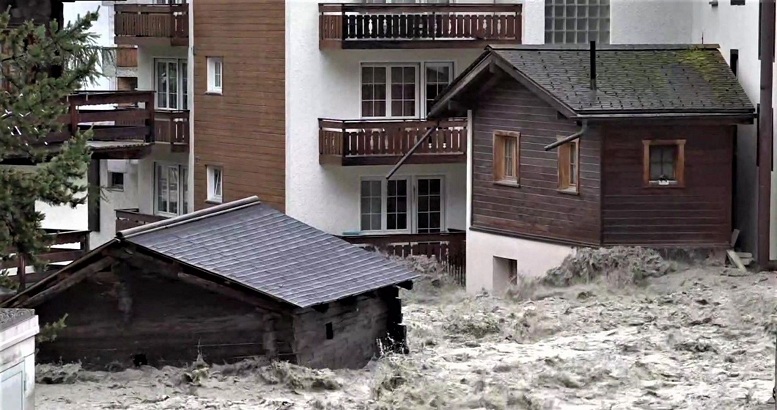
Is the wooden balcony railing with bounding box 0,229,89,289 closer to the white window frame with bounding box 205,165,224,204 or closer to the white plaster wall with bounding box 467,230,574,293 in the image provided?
the white plaster wall with bounding box 467,230,574,293

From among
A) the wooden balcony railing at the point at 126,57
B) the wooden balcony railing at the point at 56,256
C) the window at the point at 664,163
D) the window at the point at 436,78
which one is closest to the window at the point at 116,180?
the wooden balcony railing at the point at 126,57

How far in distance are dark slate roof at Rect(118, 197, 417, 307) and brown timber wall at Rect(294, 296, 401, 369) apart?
1.07ft

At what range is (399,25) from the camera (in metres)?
36.9

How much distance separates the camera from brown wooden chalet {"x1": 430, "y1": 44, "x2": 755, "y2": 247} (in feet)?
103

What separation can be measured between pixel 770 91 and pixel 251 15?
1185cm

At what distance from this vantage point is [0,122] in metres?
22.2

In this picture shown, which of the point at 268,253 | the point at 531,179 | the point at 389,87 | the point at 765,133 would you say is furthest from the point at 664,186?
the point at 268,253

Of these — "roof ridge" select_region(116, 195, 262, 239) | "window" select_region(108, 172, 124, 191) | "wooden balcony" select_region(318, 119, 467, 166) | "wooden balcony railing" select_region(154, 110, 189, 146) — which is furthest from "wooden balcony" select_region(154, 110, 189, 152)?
"roof ridge" select_region(116, 195, 262, 239)

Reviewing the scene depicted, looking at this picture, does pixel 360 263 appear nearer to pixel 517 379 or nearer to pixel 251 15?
pixel 517 379

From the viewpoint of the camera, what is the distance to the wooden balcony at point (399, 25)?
36719 millimetres

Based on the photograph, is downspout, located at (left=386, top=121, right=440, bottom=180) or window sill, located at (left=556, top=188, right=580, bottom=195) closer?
window sill, located at (left=556, top=188, right=580, bottom=195)

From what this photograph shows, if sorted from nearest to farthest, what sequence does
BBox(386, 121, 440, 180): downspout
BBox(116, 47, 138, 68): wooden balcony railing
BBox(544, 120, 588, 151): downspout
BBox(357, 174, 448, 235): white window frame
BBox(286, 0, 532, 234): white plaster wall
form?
BBox(544, 120, 588, 151): downspout
BBox(386, 121, 440, 180): downspout
BBox(286, 0, 532, 234): white plaster wall
BBox(357, 174, 448, 235): white window frame
BBox(116, 47, 138, 68): wooden balcony railing

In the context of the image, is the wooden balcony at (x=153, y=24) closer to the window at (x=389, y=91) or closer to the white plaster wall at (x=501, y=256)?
the window at (x=389, y=91)

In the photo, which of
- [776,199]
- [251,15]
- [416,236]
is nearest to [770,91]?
[776,199]
